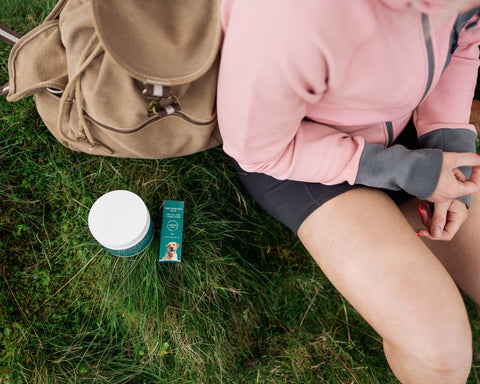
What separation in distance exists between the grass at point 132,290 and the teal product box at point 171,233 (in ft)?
0.18

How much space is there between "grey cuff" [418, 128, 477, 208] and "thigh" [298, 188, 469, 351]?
287 millimetres

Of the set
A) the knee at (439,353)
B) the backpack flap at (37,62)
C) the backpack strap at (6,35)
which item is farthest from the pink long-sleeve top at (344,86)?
the backpack strap at (6,35)

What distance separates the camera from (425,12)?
0.75 meters

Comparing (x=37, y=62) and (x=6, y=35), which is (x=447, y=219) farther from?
(x=6, y=35)

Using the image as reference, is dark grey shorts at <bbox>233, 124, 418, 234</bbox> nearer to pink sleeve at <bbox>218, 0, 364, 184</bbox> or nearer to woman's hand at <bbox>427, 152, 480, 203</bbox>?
pink sleeve at <bbox>218, 0, 364, 184</bbox>

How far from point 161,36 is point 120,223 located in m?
0.72

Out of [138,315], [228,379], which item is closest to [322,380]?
[228,379]

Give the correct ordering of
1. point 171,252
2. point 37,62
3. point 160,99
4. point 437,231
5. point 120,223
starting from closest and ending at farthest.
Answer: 1. point 160,99
2. point 37,62
3. point 437,231
4. point 120,223
5. point 171,252

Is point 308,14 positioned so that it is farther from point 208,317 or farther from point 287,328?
point 287,328

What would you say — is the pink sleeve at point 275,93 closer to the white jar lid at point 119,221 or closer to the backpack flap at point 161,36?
the backpack flap at point 161,36

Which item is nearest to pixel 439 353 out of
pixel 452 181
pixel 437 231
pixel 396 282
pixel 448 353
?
pixel 448 353

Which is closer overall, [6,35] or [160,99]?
[160,99]

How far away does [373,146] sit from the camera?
1.08 meters

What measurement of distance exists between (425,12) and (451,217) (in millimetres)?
696
